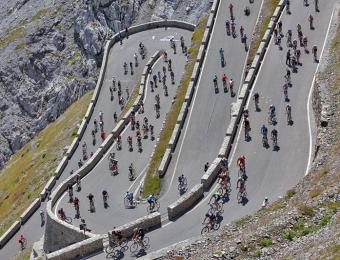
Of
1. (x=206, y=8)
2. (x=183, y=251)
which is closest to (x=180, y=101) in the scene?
(x=183, y=251)

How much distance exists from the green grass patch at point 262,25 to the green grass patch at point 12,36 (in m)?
70.2

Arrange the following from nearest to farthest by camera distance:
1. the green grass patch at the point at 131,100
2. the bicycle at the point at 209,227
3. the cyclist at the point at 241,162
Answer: the bicycle at the point at 209,227 < the cyclist at the point at 241,162 < the green grass patch at the point at 131,100

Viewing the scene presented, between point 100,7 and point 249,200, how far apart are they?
86.8 m

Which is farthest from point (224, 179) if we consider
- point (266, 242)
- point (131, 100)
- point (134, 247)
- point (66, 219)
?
point (131, 100)

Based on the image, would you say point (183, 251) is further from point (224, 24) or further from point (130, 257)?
point (224, 24)

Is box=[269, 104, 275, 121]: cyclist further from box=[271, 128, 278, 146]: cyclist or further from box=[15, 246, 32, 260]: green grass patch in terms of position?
box=[15, 246, 32, 260]: green grass patch

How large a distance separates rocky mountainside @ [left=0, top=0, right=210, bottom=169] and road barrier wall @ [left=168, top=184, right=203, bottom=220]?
67732mm

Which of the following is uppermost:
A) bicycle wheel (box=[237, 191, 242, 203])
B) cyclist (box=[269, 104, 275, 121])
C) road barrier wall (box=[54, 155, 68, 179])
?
cyclist (box=[269, 104, 275, 121])

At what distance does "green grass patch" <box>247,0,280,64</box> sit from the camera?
7574 cm

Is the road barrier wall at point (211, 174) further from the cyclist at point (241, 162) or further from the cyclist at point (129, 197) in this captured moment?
the cyclist at point (129, 197)

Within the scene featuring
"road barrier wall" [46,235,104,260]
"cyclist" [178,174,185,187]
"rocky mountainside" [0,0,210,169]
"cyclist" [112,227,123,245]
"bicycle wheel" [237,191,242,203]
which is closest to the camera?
"cyclist" [112,227,123,245]

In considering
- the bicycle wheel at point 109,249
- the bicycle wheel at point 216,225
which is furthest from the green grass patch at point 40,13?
the bicycle wheel at point 216,225

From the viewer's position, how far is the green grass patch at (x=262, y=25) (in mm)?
75744

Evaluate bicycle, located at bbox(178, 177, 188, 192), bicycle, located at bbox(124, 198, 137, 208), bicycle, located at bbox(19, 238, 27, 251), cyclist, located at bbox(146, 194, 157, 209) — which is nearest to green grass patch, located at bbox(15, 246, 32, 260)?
bicycle, located at bbox(19, 238, 27, 251)
